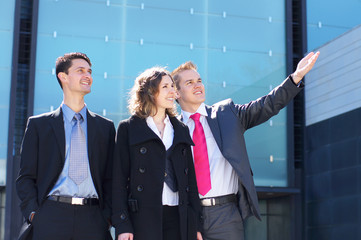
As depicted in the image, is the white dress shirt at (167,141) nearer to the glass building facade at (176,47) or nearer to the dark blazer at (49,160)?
the dark blazer at (49,160)

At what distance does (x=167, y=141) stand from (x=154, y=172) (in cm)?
31

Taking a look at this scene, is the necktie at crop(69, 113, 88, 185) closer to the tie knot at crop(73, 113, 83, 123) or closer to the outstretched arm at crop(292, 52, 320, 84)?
the tie knot at crop(73, 113, 83, 123)

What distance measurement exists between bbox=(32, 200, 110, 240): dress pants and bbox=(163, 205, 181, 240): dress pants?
1.50 ft

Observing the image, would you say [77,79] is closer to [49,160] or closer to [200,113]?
[49,160]

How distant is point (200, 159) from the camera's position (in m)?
4.80

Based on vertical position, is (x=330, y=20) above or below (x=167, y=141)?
above

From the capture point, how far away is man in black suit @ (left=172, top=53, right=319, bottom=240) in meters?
4.61

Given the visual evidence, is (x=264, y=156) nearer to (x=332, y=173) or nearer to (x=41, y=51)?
(x=332, y=173)

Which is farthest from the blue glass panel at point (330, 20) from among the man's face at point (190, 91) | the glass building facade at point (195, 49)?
the man's face at point (190, 91)

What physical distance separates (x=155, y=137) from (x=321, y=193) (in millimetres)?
7858

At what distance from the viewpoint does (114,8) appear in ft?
37.4

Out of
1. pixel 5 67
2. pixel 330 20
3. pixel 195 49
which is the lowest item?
pixel 5 67

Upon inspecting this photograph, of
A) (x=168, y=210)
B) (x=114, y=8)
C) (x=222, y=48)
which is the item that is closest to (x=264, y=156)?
(x=222, y=48)

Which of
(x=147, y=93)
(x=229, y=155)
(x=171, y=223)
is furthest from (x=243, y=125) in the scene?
(x=171, y=223)
